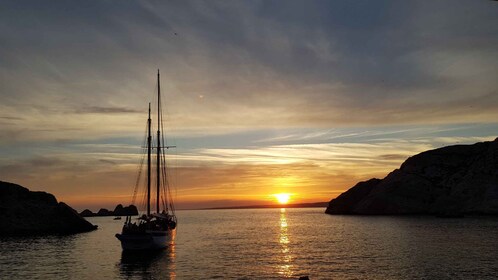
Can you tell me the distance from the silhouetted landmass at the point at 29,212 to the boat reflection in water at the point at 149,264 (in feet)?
185

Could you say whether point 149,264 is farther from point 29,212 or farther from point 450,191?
point 450,191

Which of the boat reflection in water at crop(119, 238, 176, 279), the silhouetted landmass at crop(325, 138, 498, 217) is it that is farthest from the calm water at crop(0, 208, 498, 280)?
the silhouetted landmass at crop(325, 138, 498, 217)

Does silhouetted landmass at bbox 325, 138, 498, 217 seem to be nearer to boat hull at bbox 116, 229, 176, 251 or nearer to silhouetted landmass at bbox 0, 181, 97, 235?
boat hull at bbox 116, 229, 176, 251

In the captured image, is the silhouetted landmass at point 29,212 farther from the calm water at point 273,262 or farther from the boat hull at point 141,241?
the boat hull at point 141,241

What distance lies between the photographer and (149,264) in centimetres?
5012

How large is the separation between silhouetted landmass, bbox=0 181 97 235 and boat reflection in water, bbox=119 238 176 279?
5635 cm

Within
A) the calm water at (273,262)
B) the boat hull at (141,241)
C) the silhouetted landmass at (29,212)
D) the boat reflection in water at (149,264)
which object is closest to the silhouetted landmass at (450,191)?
the calm water at (273,262)

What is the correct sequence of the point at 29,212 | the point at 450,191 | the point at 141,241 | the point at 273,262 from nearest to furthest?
1. the point at 273,262
2. the point at 141,241
3. the point at 29,212
4. the point at 450,191

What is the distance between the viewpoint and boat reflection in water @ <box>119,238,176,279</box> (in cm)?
4303

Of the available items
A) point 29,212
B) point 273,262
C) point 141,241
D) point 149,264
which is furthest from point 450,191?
point 149,264

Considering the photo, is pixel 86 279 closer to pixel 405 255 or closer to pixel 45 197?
pixel 405 255

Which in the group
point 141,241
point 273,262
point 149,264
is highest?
point 141,241

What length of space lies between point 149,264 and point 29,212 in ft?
227

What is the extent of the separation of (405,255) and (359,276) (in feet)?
56.5
